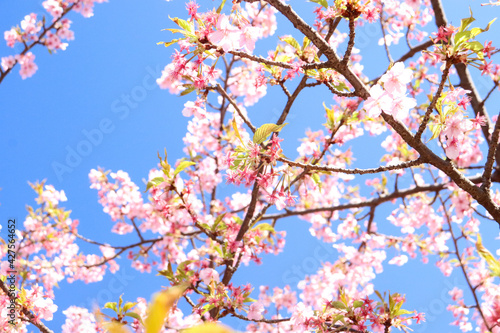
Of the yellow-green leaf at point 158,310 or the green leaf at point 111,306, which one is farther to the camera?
the green leaf at point 111,306

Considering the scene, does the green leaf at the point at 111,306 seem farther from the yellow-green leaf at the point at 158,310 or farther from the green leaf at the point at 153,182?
the yellow-green leaf at the point at 158,310

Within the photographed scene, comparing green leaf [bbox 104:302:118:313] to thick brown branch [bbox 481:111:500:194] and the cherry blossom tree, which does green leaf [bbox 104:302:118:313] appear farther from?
thick brown branch [bbox 481:111:500:194]

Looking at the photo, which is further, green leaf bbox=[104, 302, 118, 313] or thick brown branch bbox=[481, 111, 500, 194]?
green leaf bbox=[104, 302, 118, 313]

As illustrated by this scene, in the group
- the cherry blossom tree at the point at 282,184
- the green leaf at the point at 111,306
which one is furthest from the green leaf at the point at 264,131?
the green leaf at the point at 111,306

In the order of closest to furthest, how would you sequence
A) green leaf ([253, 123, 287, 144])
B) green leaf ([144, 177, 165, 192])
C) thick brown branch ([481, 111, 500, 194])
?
1. green leaf ([253, 123, 287, 144])
2. thick brown branch ([481, 111, 500, 194])
3. green leaf ([144, 177, 165, 192])

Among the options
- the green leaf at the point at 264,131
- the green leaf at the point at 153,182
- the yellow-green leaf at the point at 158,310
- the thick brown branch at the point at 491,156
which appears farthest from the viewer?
the green leaf at the point at 153,182

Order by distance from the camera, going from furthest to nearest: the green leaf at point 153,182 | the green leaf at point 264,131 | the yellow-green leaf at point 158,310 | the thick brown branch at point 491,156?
the green leaf at point 153,182 → the thick brown branch at point 491,156 → the green leaf at point 264,131 → the yellow-green leaf at point 158,310

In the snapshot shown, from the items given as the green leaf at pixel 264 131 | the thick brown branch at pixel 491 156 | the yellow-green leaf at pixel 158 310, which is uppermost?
the thick brown branch at pixel 491 156

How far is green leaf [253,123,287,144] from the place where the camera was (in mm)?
1510

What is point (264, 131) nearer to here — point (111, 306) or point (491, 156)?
point (491, 156)

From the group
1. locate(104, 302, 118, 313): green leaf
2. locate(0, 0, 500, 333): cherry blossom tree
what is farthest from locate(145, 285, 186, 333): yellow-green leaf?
locate(104, 302, 118, 313): green leaf

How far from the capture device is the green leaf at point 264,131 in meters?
1.51

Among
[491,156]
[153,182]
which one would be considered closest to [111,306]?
[153,182]

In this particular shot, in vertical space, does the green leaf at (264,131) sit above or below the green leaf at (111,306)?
above
